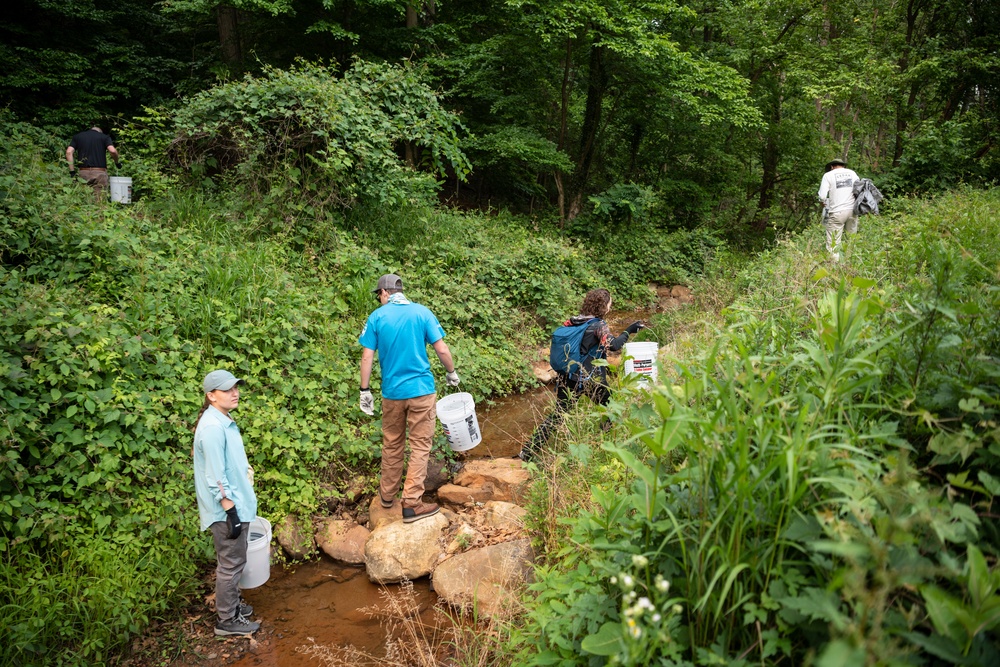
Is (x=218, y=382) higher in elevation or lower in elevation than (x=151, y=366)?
higher

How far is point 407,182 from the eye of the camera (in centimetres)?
876

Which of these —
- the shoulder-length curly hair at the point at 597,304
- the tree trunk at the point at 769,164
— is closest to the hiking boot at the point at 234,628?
the shoulder-length curly hair at the point at 597,304

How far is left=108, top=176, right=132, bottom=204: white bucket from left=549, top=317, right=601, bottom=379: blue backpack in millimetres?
6217

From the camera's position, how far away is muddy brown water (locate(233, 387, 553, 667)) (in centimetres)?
371

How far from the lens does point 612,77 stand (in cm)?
1418

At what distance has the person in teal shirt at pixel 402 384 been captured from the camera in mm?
4848

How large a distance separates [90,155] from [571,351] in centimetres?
794

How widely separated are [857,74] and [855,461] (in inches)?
627

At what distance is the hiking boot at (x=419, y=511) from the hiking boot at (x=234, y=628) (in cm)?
140

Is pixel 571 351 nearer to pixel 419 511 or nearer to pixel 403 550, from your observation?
pixel 419 511

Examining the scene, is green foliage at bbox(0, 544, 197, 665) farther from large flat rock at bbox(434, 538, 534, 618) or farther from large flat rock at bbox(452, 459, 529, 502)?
large flat rock at bbox(452, 459, 529, 502)

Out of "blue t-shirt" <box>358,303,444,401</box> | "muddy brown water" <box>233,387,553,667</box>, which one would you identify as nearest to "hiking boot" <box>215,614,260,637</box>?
"muddy brown water" <box>233,387,553,667</box>

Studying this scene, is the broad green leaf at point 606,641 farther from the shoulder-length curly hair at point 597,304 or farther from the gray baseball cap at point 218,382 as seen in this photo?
the shoulder-length curly hair at point 597,304

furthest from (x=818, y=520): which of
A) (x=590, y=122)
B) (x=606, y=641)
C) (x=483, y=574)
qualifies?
(x=590, y=122)
